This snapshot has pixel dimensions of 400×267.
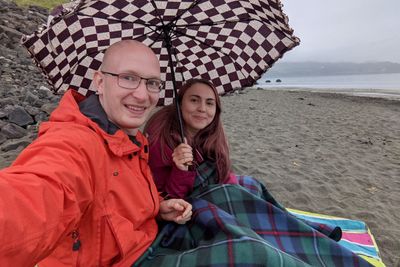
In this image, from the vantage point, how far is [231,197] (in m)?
2.51

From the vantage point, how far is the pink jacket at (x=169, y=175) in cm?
272

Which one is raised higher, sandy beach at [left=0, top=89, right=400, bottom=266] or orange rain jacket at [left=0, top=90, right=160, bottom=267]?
orange rain jacket at [left=0, top=90, right=160, bottom=267]

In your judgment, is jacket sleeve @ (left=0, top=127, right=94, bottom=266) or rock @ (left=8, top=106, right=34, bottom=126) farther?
rock @ (left=8, top=106, right=34, bottom=126)

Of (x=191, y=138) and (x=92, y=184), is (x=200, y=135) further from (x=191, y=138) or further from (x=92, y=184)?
(x=92, y=184)

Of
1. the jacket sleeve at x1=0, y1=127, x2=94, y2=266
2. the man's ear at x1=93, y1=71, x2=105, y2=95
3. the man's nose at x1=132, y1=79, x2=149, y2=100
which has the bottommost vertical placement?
the jacket sleeve at x1=0, y1=127, x2=94, y2=266

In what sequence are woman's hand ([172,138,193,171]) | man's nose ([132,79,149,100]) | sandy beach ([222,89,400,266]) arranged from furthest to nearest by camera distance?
sandy beach ([222,89,400,266]) < woman's hand ([172,138,193,171]) < man's nose ([132,79,149,100])

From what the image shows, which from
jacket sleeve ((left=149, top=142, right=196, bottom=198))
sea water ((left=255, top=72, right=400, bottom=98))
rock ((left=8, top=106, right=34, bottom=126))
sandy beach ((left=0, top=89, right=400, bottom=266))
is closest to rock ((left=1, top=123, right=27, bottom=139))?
rock ((left=8, top=106, right=34, bottom=126))

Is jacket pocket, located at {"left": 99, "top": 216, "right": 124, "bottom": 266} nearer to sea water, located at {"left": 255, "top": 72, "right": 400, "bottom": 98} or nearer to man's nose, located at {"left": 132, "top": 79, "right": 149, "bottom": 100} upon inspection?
man's nose, located at {"left": 132, "top": 79, "right": 149, "bottom": 100}

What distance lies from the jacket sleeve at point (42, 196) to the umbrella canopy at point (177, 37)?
94cm

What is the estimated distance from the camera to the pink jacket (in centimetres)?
272

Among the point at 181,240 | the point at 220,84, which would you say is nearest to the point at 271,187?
the point at 220,84

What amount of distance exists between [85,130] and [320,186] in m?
4.74

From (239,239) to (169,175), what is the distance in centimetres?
124

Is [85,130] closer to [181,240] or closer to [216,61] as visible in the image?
[181,240]
